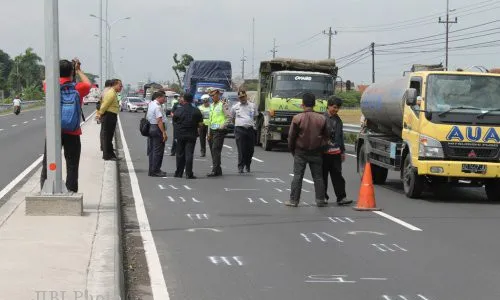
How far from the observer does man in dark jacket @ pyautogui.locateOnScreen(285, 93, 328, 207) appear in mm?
12555

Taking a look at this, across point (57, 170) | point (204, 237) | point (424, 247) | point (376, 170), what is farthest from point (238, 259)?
point (376, 170)

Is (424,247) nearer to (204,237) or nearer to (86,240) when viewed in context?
(204,237)

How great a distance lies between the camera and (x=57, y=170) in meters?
10.1

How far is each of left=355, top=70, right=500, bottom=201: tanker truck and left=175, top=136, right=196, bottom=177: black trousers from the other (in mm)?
4271

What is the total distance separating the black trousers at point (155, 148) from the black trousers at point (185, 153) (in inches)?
14.7

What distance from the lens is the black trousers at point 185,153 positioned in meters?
16.6

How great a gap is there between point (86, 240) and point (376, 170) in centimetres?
981

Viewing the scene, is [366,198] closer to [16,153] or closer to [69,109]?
[69,109]

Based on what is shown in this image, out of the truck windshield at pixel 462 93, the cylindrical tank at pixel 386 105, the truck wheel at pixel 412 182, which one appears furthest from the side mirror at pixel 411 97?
the cylindrical tank at pixel 386 105

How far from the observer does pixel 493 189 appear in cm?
1440

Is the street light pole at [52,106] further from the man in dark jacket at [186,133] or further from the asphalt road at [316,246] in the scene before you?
the man in dark jacket at [186,133]

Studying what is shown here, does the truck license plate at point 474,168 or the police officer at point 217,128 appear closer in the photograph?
the truck license plate at point 474,168

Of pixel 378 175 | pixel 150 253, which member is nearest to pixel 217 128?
pixel 378 175

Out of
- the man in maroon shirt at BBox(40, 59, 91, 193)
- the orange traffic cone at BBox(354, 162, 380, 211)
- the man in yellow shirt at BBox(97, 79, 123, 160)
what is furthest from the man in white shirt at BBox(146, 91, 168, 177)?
the man in maroon shirt at BBox(40, 59, 91, 193)
